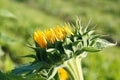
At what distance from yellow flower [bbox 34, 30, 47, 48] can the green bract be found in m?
0.02

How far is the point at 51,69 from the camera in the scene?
1.82m

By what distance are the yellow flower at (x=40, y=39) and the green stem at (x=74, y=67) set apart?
0.43 ft

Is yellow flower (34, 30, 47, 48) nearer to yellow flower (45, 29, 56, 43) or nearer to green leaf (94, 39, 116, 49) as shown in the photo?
yellow flower (45, 29, 56, 43)

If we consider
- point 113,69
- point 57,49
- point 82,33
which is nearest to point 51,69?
point 57,49

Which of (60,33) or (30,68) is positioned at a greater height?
(60,33)

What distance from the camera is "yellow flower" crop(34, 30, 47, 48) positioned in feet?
6.00

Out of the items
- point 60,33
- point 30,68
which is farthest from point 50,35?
point 30,68

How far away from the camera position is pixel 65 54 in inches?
73.6

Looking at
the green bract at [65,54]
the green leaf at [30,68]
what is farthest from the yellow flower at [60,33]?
the green leaf at [30,68]

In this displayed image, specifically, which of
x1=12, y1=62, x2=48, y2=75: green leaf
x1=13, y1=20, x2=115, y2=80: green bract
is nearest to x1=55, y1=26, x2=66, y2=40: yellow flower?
x1=13, y1=20, x2=115, y2=80: green bract

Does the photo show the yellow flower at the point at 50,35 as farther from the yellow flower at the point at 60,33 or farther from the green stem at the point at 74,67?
the green stem at the point at 74,67

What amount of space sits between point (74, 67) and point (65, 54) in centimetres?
9

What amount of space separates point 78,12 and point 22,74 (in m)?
26.9

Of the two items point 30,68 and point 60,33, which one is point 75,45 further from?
point 30,68
